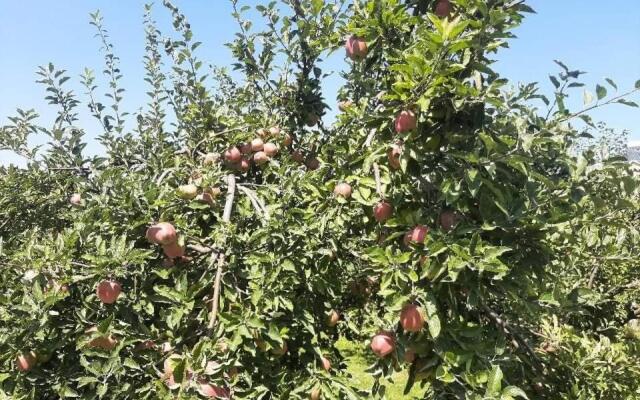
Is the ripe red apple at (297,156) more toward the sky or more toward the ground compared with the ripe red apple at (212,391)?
more toward the sky

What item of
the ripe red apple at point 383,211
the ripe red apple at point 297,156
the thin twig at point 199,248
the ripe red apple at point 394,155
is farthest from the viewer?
the ripe red apple at point 297,156

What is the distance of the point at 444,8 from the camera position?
216cm

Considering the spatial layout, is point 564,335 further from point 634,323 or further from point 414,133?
point 634,323

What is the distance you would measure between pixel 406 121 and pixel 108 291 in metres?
1.46

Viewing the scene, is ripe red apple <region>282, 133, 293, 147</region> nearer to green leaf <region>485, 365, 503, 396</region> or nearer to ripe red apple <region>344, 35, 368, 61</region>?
ripe red apple <region>344, 35, 368, 61</region>

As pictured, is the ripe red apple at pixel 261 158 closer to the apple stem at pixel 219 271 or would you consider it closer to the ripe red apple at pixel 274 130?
the ripe red apple at pixel 274 130

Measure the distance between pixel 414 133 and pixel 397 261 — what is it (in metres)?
0.52

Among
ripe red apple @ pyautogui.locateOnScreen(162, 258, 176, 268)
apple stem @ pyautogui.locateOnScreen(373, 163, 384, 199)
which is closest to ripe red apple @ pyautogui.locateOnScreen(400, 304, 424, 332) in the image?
apple stem @ pyautogui.locateOnScreen(373, 163, 384, 199)

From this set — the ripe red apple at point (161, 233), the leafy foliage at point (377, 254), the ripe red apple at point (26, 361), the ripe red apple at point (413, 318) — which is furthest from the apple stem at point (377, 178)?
the ripe red apple at point (26, 361)

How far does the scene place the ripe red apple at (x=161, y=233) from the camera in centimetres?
228

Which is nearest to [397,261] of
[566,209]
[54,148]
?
[566,209]

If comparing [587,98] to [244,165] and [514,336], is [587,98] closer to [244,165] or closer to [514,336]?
[514,336]

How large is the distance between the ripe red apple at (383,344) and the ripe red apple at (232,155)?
5.02 ft

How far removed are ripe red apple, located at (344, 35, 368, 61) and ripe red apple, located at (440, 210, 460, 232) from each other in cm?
90
